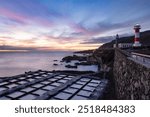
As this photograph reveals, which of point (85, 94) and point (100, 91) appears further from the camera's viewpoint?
point (100, 91)

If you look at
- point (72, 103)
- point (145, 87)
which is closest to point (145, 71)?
point (145, 87)

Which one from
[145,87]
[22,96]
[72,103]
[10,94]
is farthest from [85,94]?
[145,87]

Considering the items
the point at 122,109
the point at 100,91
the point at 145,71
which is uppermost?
the point at 145,71

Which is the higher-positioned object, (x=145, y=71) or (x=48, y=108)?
(x=145, y=71)

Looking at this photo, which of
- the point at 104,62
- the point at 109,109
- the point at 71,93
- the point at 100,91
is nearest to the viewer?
the point at 109,109

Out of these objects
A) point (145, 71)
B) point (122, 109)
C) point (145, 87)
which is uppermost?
point (145, 71)

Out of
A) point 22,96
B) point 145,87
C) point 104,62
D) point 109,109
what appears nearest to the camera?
point 145,87

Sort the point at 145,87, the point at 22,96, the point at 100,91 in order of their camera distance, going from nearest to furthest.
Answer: the point at 145,87
the point at 22,96
the point at 100,91

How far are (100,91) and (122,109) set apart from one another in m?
6.21

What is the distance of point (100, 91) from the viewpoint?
10.9 metres

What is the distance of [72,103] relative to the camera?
16.8 ft

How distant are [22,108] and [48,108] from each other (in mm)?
730

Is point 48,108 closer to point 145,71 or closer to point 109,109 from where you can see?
point 109,109

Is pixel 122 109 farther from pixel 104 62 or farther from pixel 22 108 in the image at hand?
pixel 104 62
